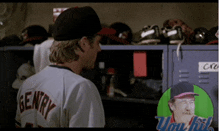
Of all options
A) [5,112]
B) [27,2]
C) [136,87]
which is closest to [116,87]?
[136,87]

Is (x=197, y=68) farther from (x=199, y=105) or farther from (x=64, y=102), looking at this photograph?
(x=64, y=102)

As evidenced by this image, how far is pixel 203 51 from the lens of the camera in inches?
47.4

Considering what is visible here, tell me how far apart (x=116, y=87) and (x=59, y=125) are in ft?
2.80

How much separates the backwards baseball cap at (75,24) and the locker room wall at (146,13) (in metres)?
1.00

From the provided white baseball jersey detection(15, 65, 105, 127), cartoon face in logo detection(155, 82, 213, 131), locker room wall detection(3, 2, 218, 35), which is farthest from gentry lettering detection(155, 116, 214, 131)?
locker room wall detection(3, 2, 218, 35)

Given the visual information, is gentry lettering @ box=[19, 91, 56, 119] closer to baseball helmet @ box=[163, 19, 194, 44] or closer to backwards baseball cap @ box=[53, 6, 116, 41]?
backwards baseball cap @ box=[53, 6, 116, 41]

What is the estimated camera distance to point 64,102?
67cm

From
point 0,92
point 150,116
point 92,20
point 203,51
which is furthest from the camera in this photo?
point 150,116

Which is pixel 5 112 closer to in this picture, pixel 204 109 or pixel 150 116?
pixel 150 116

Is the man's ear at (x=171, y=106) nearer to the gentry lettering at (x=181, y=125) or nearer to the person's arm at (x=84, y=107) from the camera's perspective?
the gentry lettering at (x=181, y=125)

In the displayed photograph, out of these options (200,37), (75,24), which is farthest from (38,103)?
(200,37)

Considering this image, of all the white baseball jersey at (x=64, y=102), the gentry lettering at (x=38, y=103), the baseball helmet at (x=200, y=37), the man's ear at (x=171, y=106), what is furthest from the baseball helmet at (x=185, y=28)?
the gentry lettering at (x=38, y=103)

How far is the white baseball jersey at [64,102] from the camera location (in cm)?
67

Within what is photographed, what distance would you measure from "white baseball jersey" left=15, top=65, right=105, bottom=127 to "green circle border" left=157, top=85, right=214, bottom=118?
64 cm
